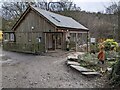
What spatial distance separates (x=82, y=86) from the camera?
787 cm

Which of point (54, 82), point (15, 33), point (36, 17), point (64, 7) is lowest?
point (54, 82)

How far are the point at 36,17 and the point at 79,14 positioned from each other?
15.3 meters

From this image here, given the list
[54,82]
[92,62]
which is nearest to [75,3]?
[92,62]

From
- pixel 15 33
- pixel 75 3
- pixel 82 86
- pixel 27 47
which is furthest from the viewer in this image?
pixel 75 3

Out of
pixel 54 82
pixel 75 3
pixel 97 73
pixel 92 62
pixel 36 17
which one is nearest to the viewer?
pixel 54 82

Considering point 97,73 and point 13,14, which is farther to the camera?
point 13,14

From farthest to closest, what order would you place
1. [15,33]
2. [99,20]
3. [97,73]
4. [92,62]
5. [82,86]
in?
1. [99,20]
2. [15,33]
3. [92,62]
4. [97,73]
5. [82,86]

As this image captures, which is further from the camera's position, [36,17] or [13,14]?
[13,14]

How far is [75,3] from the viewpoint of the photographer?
39.1 meters

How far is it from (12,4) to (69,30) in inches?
670

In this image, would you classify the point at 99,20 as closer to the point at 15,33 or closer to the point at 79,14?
the point at 79,14

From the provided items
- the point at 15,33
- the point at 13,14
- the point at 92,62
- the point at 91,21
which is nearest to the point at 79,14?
the point at 91,21

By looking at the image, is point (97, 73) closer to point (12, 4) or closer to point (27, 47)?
point (27, 47)

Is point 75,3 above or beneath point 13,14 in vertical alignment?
above
